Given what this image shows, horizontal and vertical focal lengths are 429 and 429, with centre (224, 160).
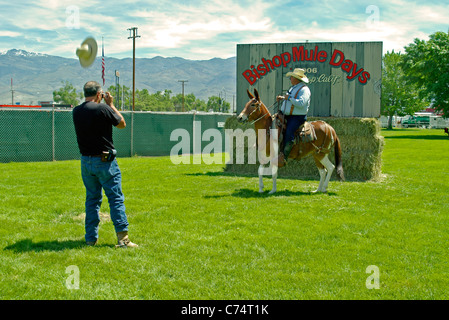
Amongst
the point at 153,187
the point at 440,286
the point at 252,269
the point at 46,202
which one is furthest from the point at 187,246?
the point at 153,187

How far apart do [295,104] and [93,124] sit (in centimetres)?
535

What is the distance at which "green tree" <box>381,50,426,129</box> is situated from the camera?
80.9m

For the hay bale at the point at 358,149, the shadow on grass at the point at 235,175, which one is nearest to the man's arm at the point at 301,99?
the hay bale at the point at 358,149

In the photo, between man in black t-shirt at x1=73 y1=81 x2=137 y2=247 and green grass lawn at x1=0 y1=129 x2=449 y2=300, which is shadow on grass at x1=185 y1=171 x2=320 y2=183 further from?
man in black t-shirt at x1=73 y1=81 x2=137 y2=247

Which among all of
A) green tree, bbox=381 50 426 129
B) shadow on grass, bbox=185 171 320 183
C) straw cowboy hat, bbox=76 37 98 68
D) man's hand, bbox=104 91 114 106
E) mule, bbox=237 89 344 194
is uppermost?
green tree, bbox=381 50 426 129

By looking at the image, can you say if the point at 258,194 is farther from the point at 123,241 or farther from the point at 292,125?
the point at 123,241

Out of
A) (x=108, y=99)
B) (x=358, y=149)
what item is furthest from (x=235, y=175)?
(x=108, y=99)

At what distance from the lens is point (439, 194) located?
10.3m

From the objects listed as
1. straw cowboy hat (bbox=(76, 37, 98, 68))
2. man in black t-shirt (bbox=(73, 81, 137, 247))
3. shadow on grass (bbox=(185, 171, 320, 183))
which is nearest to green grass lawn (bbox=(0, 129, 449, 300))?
man in black t-shirt (bbox=(73, 81, 137, 247))

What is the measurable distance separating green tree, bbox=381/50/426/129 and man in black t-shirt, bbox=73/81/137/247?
81613mm

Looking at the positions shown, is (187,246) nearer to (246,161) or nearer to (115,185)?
(115,185)

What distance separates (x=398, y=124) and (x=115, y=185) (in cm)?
10300

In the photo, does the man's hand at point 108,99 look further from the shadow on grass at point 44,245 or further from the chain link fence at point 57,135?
the chain link fence at point 57,135

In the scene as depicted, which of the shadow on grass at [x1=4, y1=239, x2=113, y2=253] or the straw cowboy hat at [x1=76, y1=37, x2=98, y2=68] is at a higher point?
the straw cowboy hat at [x1=76, y1=37, x2=98, y2=68]
